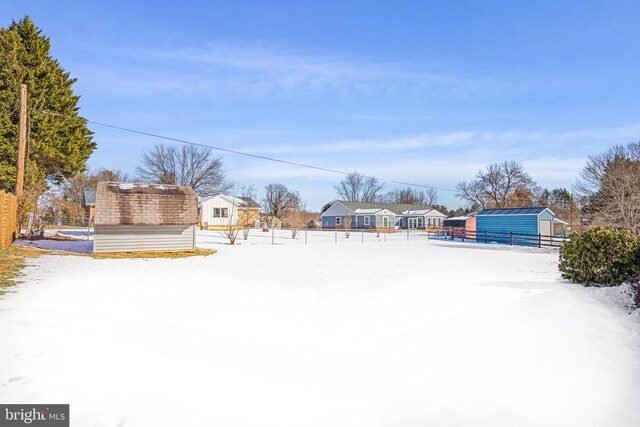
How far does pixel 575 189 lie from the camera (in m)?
35.0

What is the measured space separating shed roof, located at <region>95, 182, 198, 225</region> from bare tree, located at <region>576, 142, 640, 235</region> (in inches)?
778

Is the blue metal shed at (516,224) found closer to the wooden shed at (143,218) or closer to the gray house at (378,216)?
the gray house at (378,216)

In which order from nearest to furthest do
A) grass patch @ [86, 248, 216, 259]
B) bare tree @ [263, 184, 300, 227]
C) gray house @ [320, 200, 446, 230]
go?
grass patch @ [86, 248, 216, 259] → gray house @ [320, 200, 446, 230] → bare tree @ [263, 184, 300, 227]

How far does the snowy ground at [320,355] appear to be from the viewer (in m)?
3.46

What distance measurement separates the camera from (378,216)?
53594 mm

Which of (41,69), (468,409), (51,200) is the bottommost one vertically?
(468,409)

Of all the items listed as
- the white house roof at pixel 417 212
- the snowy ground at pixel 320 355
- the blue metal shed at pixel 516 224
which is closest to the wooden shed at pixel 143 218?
the snowy ground at pixel 320 355

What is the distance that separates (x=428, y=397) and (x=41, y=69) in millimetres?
31127

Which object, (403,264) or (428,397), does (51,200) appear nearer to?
(403,264)

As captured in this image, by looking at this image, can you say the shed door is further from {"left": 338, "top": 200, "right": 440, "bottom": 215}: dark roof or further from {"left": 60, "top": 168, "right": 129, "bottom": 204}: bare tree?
{"left": 60, "top": 168, "right": 129, "bottom": 204}: bare tree

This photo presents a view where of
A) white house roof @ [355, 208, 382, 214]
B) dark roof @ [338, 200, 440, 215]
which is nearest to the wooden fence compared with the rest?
white house roof @ [355, 208, 382, 214]

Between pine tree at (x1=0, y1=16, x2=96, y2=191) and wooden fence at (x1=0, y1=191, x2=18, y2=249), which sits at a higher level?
pine tree at (x1=0, y1=16, x2=96, y2=191)

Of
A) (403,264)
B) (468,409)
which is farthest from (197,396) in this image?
(403,264)

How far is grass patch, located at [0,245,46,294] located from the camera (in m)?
8.20
